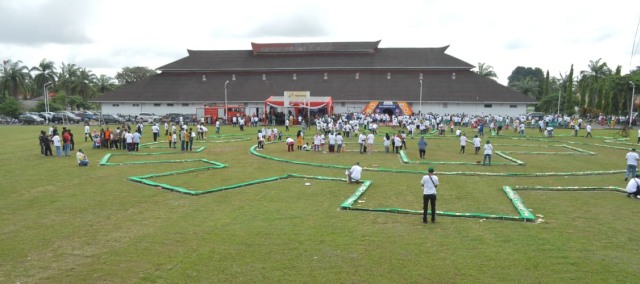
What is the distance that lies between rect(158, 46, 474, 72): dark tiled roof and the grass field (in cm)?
4381

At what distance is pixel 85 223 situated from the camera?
38.8 ft

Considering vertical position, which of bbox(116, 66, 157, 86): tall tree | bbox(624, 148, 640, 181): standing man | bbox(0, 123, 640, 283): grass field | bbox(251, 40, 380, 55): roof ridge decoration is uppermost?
bbox(251, 40, 380, 55): roof ridge decoration

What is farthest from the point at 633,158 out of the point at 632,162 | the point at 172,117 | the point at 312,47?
the point at 312,47

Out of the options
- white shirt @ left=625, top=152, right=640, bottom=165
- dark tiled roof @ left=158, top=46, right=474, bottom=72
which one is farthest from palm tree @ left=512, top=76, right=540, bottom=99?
white shirt @ left=625, top=152, right=640, bottom=165

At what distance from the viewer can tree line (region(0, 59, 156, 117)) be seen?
232 feet

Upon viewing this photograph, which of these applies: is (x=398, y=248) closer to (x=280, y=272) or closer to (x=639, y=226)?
(x=280, y=272)

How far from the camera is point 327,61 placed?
64.4 m

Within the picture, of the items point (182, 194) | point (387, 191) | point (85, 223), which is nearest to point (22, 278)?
point (85, 223)

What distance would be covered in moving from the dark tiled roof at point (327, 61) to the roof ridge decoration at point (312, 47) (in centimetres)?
59

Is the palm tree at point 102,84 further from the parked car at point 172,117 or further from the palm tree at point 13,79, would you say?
the parked car at point 172,117

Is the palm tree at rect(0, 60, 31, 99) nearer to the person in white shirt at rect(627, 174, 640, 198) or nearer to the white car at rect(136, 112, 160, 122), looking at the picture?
the white car at rect(136, 112, 160, 122)

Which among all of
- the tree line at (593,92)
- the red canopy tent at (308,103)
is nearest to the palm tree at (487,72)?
the tree line at (593,92)

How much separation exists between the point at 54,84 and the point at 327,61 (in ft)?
170

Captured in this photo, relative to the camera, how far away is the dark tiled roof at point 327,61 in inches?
2454
